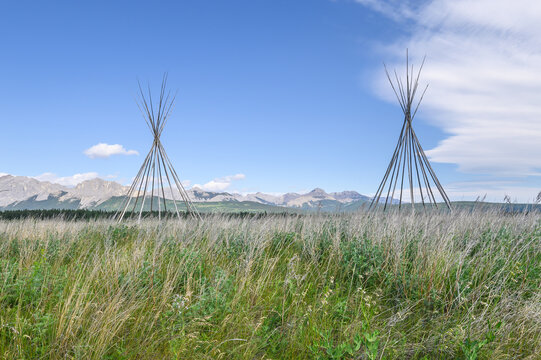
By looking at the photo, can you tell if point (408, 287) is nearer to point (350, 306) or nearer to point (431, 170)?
point (350, 306)

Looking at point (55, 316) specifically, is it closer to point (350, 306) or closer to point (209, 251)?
point (209, 251)

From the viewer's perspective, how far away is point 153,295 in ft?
8.66

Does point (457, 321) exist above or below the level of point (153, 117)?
below

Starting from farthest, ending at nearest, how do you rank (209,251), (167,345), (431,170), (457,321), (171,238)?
(431,170) < (171,238) < (209,251) < (457,321) < (167,345)

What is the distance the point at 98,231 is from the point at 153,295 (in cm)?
452

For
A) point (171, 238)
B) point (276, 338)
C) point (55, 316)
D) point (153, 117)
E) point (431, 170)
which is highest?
point (153, 117)

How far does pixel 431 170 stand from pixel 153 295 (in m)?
8.37

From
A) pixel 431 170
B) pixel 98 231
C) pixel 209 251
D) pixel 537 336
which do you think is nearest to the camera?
pixel 537 336

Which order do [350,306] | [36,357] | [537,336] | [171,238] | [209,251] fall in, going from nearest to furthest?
[36,357] < [537,336] < [350,306] < [209,251] < [171,238]

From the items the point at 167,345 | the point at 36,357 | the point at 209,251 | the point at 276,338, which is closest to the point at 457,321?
the point at 276,338

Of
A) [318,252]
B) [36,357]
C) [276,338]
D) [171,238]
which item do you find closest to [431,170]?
[318,252]

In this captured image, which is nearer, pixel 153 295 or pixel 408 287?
pixel 153 295

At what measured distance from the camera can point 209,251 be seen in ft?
13.4

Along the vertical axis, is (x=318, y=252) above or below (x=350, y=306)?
above
